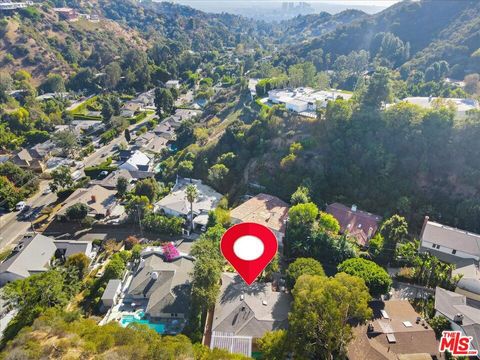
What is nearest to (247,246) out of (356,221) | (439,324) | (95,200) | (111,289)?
(439,324)

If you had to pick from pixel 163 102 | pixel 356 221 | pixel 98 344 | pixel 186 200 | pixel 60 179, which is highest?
pixel 98 344

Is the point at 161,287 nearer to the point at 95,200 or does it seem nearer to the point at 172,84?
the point at 95,200

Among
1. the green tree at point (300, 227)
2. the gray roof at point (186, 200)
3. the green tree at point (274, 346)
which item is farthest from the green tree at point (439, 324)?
the gray roof at point (186, 200)

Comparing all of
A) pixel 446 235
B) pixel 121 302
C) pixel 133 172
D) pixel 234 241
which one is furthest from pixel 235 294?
pixel 133 172

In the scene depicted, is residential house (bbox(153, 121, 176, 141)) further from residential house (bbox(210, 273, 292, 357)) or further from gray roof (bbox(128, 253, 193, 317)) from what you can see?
residential house (bbox(210, 273, 292, 357))

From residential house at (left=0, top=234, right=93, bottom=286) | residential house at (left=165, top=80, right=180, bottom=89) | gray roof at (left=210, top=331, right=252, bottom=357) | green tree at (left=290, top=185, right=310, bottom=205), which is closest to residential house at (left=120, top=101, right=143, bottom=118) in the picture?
residential house at (left=165, top=80, right=180, bottom=89)

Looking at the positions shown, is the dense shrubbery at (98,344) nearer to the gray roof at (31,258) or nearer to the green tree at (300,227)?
the gray roof at (31,258)

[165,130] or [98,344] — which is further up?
[98,344]
